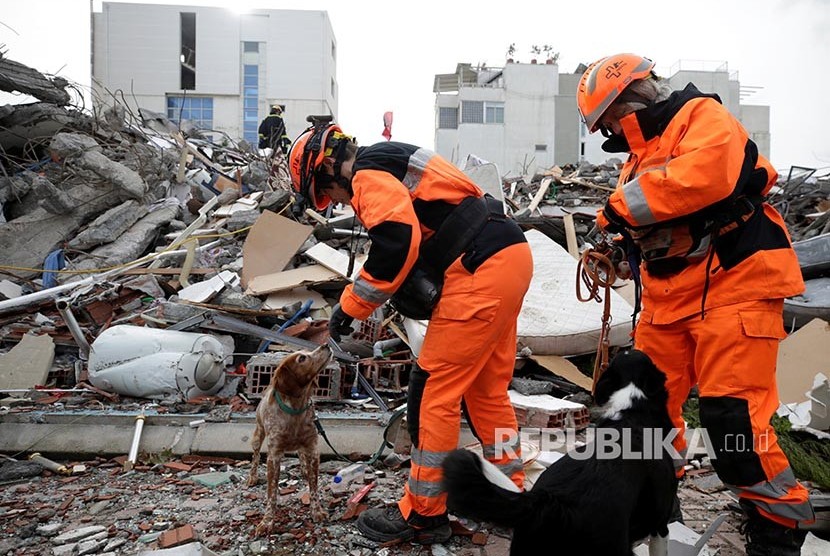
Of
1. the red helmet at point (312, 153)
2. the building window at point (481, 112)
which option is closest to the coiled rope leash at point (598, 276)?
the red helmet at point (312, 153)

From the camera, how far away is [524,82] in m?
31.8

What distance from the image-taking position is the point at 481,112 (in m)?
31.7

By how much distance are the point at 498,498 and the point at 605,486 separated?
16.0 inches

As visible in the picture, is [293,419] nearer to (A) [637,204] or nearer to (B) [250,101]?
(A) [637,204]

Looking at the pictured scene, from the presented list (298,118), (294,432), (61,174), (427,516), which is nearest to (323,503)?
(294,432)

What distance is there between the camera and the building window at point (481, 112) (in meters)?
31.6

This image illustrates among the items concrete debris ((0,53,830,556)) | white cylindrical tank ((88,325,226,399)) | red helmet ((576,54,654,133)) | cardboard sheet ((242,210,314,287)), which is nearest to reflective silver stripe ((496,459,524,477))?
concrete debris ((0,53,830,556))

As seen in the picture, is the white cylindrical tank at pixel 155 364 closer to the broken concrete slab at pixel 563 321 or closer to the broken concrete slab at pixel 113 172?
the broken concrete slab at pixel 563 321

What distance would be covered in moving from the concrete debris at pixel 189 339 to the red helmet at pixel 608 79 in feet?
6.12

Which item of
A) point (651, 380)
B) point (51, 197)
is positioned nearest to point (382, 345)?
point (651, 380)

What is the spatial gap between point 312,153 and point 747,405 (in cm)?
213

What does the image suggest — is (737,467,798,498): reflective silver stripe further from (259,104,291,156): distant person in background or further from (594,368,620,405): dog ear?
(259,104,291,156): distant person in background

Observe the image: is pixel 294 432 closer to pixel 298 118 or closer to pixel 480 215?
pixel 480 215

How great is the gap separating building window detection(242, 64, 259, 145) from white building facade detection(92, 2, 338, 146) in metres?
0.06
